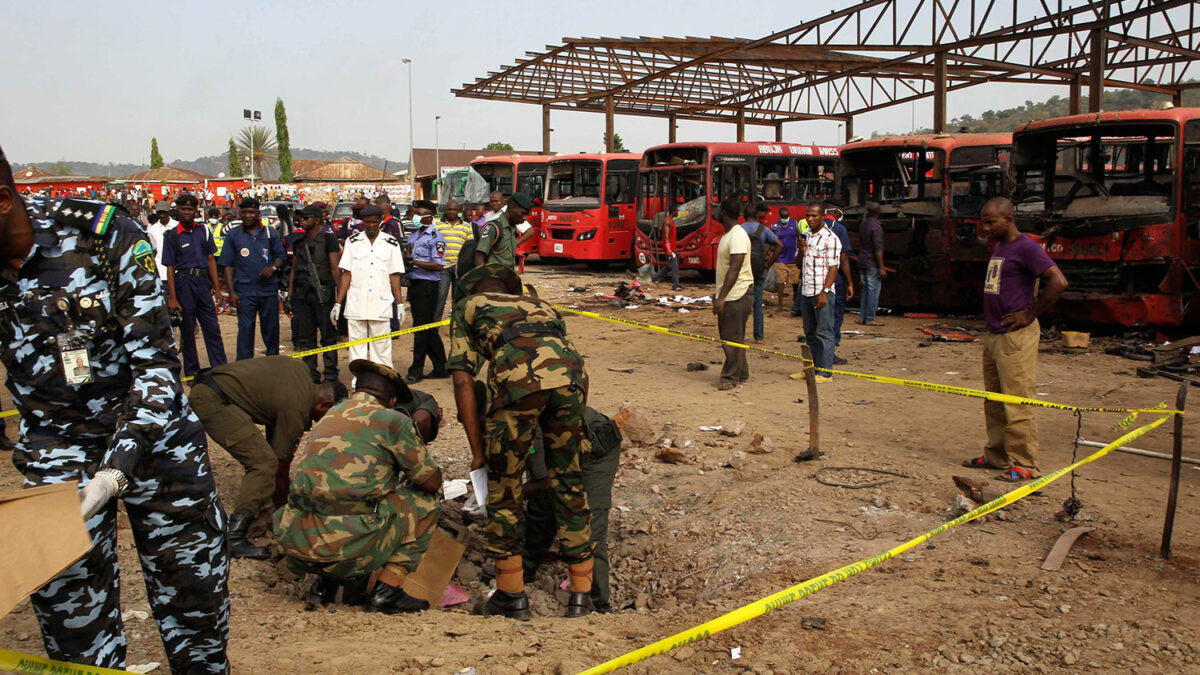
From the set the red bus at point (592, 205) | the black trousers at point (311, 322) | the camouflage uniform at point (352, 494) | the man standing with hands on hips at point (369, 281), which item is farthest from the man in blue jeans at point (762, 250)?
the red bus at point (592, 205)

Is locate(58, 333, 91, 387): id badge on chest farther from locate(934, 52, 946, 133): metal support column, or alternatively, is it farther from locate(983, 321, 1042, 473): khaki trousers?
locate(934, 52, 946, 133): metal support column

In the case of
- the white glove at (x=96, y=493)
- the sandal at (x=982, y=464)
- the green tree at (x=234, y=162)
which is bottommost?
the sandal at (x=982, y=464)

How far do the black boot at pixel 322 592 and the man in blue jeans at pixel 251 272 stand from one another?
4.46 metres

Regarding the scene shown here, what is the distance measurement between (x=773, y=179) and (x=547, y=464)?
1392 centimetres

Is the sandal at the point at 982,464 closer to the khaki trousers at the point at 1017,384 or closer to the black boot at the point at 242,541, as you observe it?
the khaki trousers at the point at 1017,384

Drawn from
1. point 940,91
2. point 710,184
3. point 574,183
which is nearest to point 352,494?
point 710,184

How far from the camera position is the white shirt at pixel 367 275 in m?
7.71

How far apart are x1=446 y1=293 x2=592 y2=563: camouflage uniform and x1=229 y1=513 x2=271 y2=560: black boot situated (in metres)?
1.54

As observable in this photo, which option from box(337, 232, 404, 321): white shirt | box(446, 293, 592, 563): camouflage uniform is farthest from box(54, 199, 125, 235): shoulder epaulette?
box(337, 232, 404, 321): white shirt

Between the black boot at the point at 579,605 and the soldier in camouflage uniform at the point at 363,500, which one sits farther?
the black boot at the point at 579,605

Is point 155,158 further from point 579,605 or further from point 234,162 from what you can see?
point 579,605

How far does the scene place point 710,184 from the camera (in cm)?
1611

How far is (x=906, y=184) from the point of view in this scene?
13.8 metres

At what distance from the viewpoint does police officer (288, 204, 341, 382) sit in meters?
8.34
